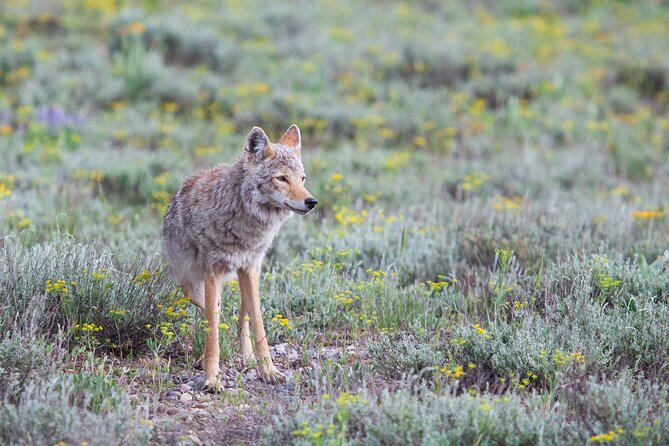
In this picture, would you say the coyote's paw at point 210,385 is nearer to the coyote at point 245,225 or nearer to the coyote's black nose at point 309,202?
the coyote at point 245,225

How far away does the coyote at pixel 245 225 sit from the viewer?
4.71m

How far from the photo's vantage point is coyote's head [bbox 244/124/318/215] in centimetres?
463

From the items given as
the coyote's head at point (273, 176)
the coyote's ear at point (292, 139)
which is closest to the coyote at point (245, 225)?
the coyote's head at point (273, 176)

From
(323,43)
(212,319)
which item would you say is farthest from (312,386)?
(323,43)

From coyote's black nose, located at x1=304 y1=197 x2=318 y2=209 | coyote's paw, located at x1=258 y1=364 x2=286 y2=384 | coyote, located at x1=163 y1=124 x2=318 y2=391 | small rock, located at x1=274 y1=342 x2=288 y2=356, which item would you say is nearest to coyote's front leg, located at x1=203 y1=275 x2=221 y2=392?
coyote, located at x1=163 y1=124 x2=318 y2=391

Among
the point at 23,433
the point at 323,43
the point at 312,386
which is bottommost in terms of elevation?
the point at 312,386

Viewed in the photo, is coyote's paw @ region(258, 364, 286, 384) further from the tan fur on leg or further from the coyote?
the tan fur on leg

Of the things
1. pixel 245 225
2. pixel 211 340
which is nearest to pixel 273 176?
pixel 245 225

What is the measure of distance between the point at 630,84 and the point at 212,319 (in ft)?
35.5

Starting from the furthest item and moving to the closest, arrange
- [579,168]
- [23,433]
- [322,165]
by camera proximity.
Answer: [579,168] < [322,165] < [23,433]

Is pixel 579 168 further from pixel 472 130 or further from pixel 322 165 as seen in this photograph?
pixel 322 165

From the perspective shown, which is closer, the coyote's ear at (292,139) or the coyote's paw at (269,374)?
the coyote's paw at (269,374)

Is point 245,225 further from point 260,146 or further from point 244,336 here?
point 244,336

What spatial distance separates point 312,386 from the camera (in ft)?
15.4
